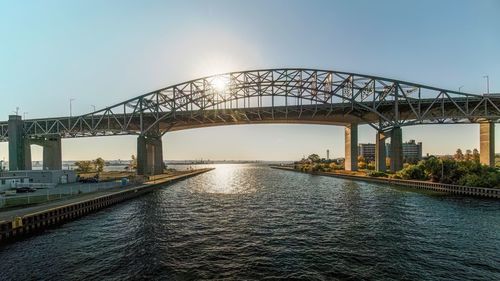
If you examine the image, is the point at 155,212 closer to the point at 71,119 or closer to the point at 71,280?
the point at 71,280

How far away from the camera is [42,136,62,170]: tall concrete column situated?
10669 cm

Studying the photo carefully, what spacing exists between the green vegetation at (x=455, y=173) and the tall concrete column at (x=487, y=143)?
90.7ft

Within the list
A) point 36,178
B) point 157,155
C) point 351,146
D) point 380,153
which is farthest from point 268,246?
point 351,146

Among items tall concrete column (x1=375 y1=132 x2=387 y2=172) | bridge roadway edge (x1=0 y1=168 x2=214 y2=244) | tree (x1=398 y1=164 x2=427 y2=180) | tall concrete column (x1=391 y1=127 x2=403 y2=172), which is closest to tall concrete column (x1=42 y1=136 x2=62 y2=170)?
bridge roadway edge (x1=0 y1=168 x2=214 y2=244)

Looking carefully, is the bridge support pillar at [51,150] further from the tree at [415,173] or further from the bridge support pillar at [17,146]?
the tree at [415,173]

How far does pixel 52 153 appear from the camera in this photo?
11106 centimetres

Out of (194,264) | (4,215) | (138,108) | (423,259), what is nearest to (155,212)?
(4,215)

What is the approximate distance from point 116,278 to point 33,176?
59183 millimetres

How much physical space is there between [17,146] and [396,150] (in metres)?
132

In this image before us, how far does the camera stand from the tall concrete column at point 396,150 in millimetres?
85475

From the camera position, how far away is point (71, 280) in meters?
17.8

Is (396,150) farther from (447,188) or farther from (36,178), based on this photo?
(36,178)

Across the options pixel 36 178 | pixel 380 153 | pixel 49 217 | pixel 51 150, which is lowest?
pixel 49 217

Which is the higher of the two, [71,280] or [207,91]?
[207,91]
